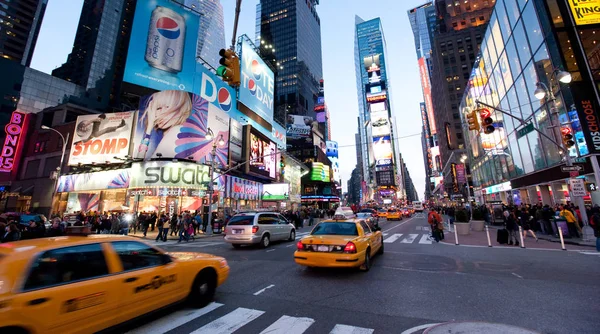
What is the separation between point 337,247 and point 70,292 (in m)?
5.50

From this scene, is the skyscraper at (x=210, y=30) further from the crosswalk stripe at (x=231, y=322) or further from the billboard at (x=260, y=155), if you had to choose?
the crosswalk stripe at (x=231, y=322)

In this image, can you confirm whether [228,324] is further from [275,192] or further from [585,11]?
[275,192]

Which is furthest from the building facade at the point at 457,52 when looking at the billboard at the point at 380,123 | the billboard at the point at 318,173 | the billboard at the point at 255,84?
the billboard at the point at 255,84

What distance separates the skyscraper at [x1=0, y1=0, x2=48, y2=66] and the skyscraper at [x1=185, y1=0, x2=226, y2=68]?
204 feet

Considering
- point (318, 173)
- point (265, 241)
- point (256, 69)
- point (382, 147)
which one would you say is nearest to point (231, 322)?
point (265, 241)

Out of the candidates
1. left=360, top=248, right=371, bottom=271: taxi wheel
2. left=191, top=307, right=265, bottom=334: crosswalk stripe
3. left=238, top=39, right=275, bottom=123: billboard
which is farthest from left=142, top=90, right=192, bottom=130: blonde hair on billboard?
left=191, top=307, right=265, bottom=334: crosswalk stripe

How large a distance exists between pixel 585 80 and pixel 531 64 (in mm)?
5000

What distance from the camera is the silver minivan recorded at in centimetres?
1260

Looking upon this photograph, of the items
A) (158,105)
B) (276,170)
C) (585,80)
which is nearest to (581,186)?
(585,80)

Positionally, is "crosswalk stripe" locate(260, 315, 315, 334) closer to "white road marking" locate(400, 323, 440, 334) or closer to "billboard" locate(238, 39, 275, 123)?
"white road marking" locate(400, 323, 440, 334)

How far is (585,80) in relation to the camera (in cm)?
1739

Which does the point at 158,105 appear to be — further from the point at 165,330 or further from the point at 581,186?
the point at 581,186

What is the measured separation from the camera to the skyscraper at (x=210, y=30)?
14250 cm

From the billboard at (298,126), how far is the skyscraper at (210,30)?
69.8 m
